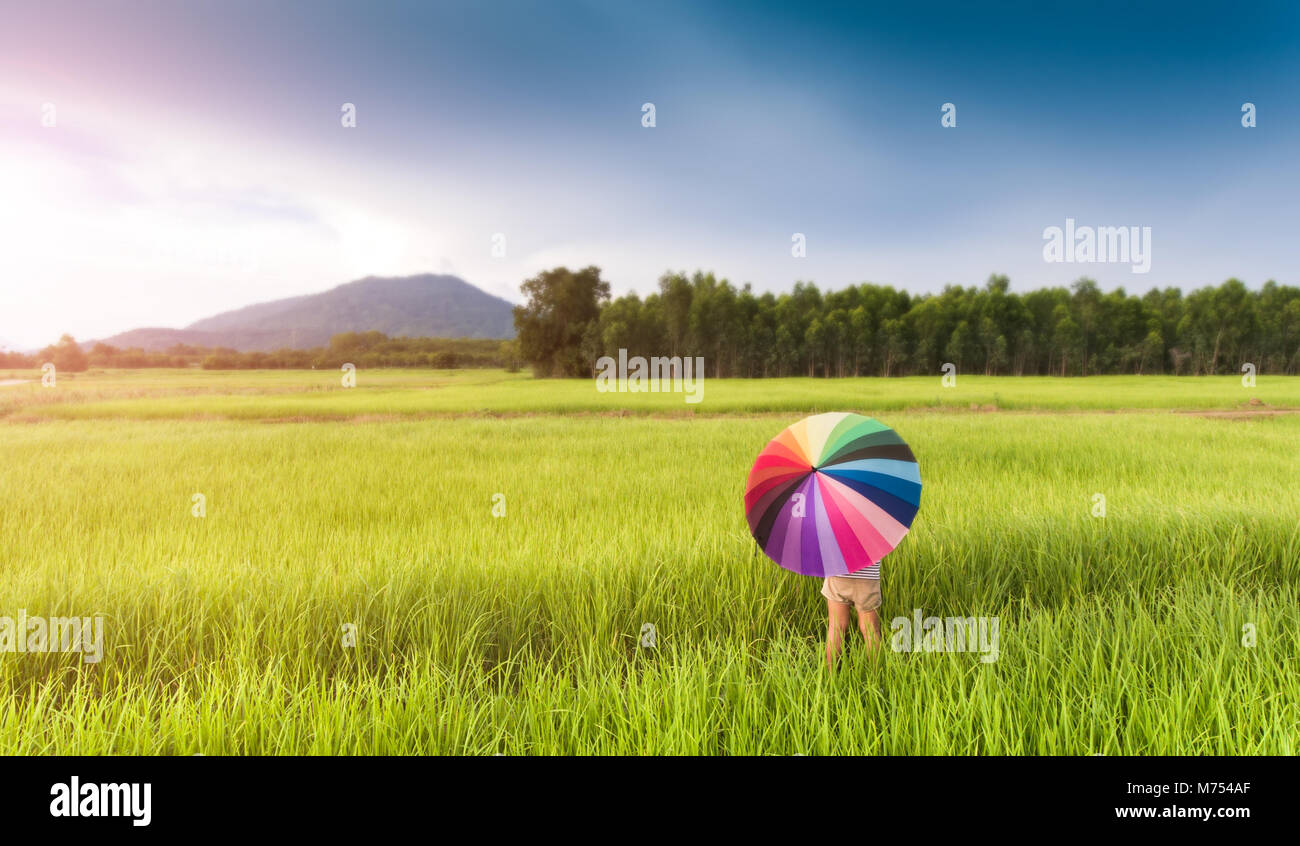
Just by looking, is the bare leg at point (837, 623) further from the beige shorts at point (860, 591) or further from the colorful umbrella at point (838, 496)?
the colorful umbrella at point (838, 496)

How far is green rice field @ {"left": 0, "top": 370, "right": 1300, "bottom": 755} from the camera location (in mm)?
1979

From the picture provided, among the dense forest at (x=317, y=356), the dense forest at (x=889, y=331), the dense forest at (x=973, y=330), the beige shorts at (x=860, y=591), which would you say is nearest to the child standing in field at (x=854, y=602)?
the beige shorts at (x=860, y=591)

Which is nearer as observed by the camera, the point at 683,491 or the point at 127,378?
the point at 683,491

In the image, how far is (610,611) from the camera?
317cm

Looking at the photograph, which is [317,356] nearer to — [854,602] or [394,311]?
[854,602]

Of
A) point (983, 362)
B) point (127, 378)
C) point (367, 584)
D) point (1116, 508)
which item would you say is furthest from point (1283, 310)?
point (127, 378)

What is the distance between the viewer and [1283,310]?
43.8 metres

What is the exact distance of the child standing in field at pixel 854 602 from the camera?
2.24m

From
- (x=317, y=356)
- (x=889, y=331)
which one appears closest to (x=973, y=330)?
(x=889, y=331)

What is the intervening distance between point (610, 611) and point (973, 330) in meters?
58.0
